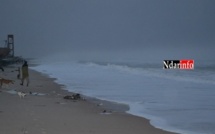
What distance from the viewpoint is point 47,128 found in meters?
8.38

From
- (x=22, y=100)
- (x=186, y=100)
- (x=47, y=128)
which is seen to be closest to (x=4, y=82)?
(x=22, y=100)

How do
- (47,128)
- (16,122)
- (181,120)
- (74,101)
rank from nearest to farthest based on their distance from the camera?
(47,128)
(16,122)
(181,120)
(74,101)

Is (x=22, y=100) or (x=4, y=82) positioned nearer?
(x=22, y=100)

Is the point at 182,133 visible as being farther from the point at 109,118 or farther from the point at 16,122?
the point at 16,122

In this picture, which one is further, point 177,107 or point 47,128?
point 177,107

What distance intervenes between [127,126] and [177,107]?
4.39m

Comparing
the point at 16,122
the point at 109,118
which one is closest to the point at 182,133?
the point at 109,118

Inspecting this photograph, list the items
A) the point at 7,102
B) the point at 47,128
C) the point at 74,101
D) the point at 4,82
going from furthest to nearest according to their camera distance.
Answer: the point at 4,82 < the point at 74,101 < the point at 7,102 < the point at 47,128

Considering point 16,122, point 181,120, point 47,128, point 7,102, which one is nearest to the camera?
point 47,128

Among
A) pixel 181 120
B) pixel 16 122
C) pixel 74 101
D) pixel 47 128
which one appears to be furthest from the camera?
pixel 74 101

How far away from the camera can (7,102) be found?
13016mm

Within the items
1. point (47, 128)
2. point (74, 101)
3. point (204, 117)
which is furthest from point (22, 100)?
point (204, 117)

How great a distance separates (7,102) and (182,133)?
6915 mm

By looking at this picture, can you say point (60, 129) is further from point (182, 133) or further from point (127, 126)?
point (182, 133)
